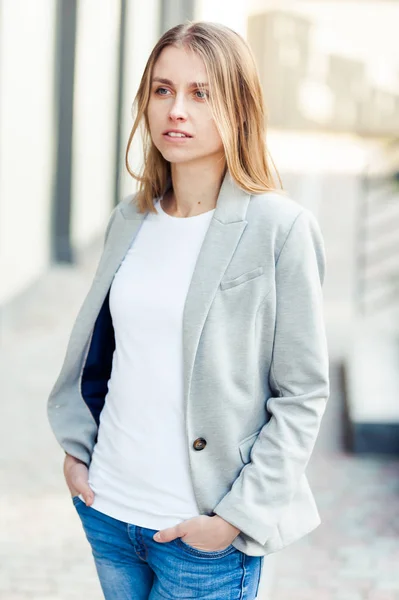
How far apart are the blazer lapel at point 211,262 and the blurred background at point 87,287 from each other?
2.10 metres

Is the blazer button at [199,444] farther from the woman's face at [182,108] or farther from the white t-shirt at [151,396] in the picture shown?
the woman's face at [182,108]

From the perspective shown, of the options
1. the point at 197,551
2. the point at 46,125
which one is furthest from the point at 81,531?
the point at 46,125

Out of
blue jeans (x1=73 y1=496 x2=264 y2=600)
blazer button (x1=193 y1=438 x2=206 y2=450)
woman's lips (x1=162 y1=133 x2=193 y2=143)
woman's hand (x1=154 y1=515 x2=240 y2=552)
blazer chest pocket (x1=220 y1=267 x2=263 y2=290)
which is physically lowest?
blue jeans (x1=73 y1=496 x2=264 y2=600)

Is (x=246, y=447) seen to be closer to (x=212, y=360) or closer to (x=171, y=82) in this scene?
(x=212, y=360)

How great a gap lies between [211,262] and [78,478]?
583mm

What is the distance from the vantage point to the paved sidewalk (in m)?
3.88

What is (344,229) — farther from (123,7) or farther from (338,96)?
(338,96)

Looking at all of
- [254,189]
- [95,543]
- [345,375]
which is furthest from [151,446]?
[345,375]

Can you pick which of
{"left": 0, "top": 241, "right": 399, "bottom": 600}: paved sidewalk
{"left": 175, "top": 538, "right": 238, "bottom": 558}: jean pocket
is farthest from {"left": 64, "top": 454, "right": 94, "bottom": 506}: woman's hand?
{"left": 0, "top": 241, "right": 399, "bottom": 600}: paved sidewalk

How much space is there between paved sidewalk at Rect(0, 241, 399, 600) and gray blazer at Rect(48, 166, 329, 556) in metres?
1.96

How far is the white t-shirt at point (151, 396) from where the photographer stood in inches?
77.5

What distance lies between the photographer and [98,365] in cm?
229

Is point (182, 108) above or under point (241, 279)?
above

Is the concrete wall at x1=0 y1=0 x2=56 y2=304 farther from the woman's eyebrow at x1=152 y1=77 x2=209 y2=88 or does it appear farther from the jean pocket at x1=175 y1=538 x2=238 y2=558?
the jean pocket at x1=175 y1=538 x2=238 y2=558
